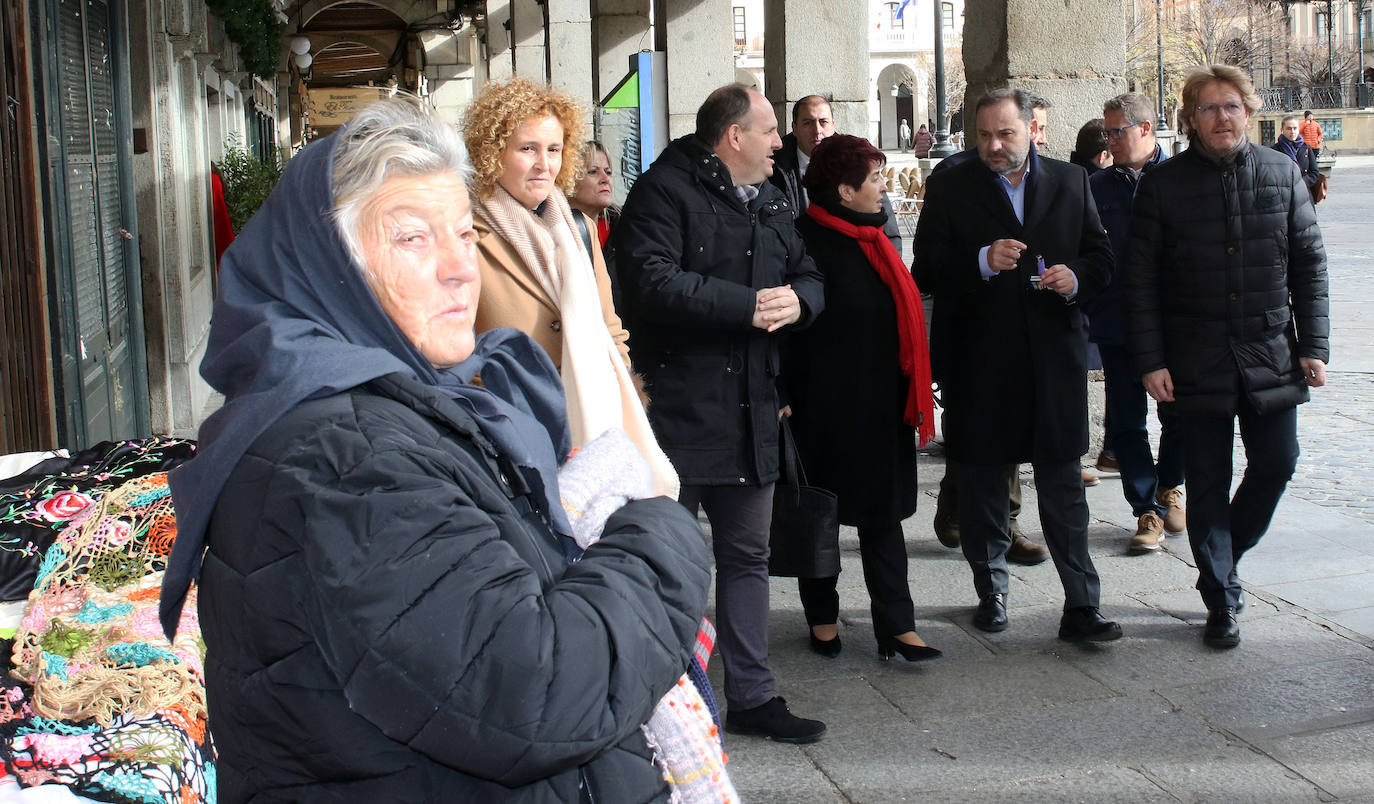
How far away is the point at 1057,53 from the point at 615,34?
10.7 m

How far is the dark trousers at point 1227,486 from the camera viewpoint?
484 centimetres

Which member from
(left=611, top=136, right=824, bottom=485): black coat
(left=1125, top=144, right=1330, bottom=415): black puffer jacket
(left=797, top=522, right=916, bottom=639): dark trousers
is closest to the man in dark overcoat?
(left=1125, top=144, right=1330, bottom=415): black puffer jacket

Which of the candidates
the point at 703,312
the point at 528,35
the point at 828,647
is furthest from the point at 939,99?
the point at 703,312

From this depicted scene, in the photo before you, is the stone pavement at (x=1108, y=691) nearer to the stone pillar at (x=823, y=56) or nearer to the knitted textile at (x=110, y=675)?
the knitted textile at (x=110, y=675)

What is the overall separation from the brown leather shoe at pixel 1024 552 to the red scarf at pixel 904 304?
1.50 meters

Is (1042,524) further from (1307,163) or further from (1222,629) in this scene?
(1307,163)

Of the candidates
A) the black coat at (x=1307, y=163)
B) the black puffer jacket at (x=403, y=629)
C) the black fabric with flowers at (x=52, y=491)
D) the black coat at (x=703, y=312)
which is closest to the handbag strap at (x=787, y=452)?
the black coat at (x=703, y=312)

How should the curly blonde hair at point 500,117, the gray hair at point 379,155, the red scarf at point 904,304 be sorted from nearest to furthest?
the gray hair at point 379,155 < the curly blonde hair at point 500,117 < the red scarf at point 904,304

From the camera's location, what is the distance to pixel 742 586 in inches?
163

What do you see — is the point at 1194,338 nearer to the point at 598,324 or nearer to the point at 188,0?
the point at 598,324

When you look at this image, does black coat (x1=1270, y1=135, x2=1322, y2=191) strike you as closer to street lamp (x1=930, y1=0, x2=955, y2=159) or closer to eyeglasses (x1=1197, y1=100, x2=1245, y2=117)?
eyeglasses (x1=1197, y1=100, x2=1245, y2=117)

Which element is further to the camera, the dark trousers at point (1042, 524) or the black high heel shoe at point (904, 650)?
the dark trousers at point (1042, 524)

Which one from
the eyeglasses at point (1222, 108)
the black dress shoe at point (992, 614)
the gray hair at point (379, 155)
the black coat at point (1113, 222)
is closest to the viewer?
the gray hair at point (379, 155)

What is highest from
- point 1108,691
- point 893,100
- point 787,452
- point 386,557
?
point 893,100
